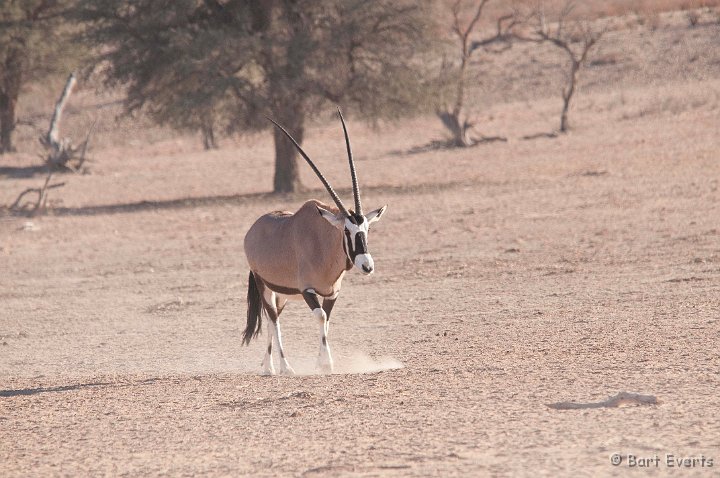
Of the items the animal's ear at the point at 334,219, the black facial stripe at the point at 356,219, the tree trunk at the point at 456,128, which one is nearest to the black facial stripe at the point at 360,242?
the black facial stripe at the point at 356,219

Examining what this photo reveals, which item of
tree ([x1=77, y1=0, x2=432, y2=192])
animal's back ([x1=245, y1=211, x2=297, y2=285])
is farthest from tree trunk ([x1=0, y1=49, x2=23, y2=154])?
animal's back ([x1=245, y1=211, x2=297, y2=285])

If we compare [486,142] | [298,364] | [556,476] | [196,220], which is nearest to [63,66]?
[486,142]

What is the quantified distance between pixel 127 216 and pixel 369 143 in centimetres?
1258

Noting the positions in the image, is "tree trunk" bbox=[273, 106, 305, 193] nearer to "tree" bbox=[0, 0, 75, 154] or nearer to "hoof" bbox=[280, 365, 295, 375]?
"tree" bbox=[0, 0, 75, 154]

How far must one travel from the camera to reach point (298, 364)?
1001 centimetres

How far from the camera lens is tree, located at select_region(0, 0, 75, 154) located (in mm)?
35375

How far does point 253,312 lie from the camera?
10.1 metres

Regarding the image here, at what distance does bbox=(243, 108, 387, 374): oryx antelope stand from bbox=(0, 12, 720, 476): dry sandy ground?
0.56 meters

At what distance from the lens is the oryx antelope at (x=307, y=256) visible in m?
8.86

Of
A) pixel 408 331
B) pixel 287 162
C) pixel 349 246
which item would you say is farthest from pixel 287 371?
pixel 287 162

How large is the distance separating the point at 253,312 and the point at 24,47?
28.4 metres

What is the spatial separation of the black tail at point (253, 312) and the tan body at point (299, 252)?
275 millimetres

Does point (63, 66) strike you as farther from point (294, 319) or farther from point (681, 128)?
point (294, 319)

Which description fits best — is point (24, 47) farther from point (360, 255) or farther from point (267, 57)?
point (360, 255)
